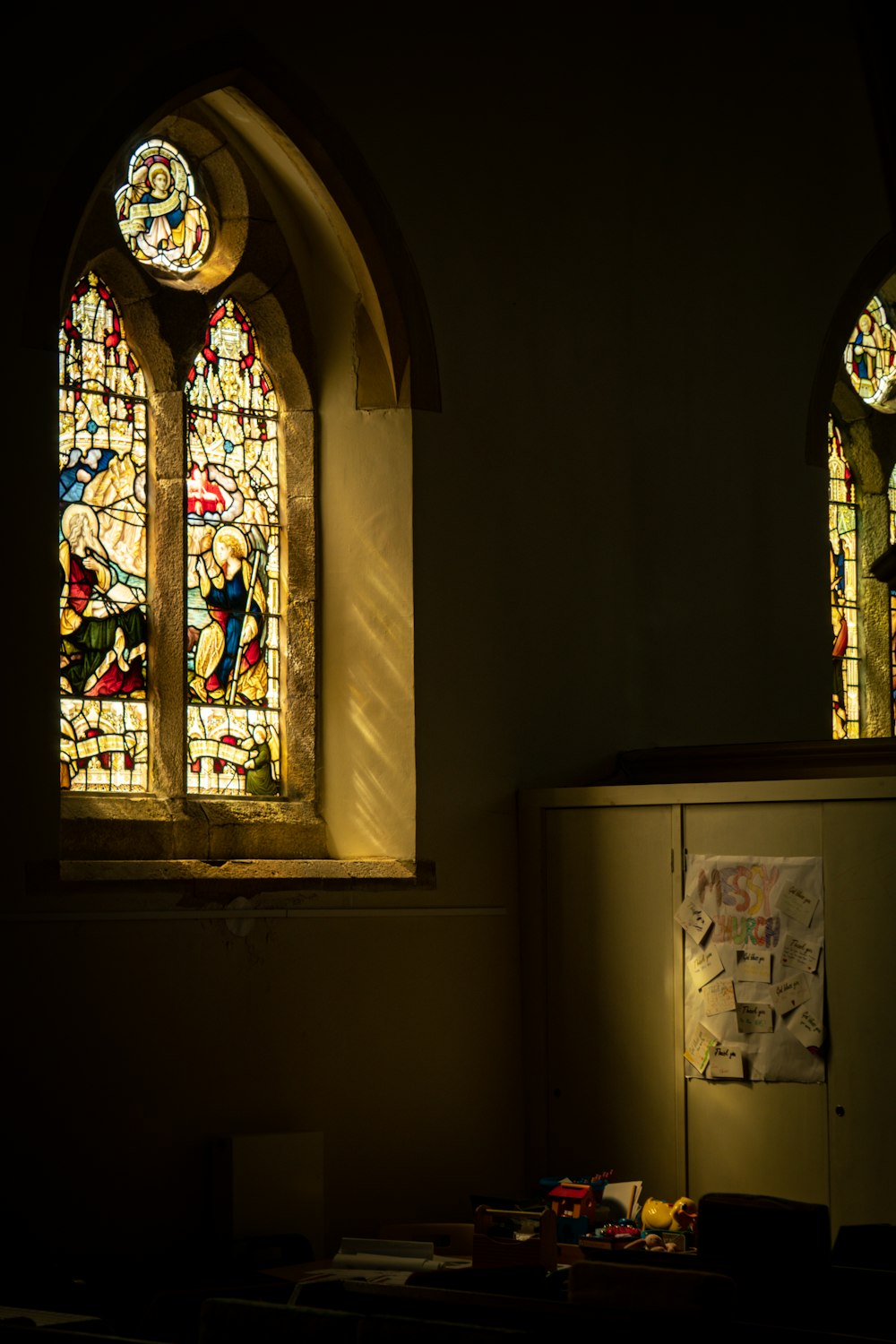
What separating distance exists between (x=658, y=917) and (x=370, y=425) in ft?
6.83

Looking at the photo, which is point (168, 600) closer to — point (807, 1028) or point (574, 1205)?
point (574, 1205)

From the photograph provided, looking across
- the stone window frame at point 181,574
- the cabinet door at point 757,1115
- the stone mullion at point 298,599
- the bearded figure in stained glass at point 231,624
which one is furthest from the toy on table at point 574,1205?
the bearded figure in stained glass at point 231,624

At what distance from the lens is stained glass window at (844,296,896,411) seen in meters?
9.15

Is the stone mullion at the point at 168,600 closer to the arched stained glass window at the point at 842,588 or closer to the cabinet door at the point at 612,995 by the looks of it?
the cabinet door at the point at 612,995

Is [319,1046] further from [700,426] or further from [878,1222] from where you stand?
[700,426]

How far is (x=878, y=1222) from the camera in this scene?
18.8 ft

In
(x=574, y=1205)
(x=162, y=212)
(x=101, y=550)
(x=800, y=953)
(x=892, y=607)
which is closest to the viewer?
(x=574, y=1205)

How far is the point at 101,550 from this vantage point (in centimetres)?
639

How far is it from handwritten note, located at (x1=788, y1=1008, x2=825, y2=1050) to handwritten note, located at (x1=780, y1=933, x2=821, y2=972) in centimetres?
14

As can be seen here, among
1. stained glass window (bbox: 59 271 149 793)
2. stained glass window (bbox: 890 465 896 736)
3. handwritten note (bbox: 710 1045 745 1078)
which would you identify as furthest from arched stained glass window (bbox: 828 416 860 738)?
stained glass window (bbox: 59 271 149 793)

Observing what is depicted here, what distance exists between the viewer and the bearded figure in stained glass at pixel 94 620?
247 inches

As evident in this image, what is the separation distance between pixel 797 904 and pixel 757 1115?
70 centimetres

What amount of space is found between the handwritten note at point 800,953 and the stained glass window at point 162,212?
3.22 metres

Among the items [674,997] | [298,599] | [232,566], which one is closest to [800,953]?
[674,997]
